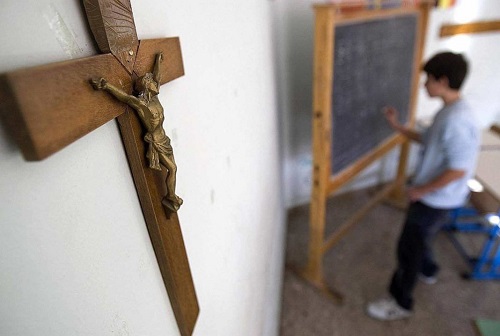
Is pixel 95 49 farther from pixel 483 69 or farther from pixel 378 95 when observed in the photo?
pixel 483 69

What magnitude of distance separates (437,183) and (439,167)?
11 centimetres

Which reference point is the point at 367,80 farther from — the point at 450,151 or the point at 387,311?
the point at 387,311

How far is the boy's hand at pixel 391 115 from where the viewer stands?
1935 mm

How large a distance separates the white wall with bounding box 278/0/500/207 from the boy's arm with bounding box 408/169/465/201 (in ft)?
3.76

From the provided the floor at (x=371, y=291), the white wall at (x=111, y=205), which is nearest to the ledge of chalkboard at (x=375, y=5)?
the white wall at (x=111, y=205)

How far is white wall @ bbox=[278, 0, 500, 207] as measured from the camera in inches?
86.8

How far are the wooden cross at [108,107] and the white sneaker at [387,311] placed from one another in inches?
65.5

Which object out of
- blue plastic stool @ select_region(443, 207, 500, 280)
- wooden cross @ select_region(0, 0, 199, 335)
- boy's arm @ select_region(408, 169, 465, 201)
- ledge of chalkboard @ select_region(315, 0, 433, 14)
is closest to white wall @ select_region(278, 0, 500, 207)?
ledge of chalkboard @ select_region(315, 0, 433, 14)

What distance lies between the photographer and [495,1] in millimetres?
2576

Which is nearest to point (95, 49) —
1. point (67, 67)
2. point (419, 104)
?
point (67, 67)

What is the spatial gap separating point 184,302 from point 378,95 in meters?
1.90

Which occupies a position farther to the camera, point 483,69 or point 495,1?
point 483,69

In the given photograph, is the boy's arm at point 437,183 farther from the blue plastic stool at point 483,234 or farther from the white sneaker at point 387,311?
the white sneaker at point 387,311

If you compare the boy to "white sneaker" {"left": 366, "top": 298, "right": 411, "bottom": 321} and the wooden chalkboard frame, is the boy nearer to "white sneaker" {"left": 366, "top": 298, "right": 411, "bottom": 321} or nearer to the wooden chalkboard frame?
"white sneaker" {"left": 366, "top": 298, "right": 411, "bottom": 321}
